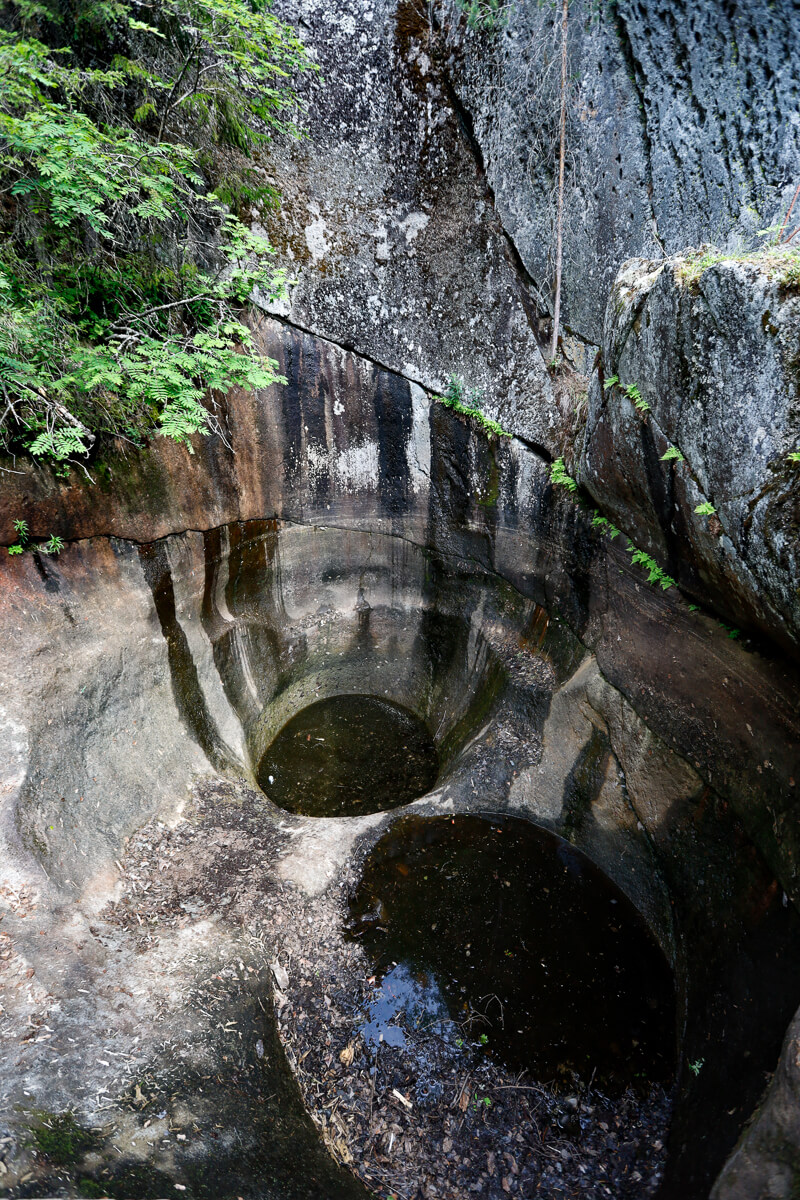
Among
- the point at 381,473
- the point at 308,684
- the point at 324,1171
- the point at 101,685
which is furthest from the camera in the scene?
the point at 308,684

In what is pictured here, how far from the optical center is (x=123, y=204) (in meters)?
5.66

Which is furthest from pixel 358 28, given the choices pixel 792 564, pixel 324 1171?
pixel 324 1171

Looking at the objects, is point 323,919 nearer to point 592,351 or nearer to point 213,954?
point 213,954

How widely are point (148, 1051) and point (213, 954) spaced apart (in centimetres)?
91

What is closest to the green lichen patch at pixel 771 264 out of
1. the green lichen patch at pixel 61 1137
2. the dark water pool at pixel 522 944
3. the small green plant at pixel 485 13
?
the small green plant at pixel 485 13

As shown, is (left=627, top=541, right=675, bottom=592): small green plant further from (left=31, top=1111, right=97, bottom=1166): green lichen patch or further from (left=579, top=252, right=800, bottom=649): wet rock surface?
(left=31, top=1111, right=97, bottom=1166): green lichen patch

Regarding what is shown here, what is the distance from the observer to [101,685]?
240 inches

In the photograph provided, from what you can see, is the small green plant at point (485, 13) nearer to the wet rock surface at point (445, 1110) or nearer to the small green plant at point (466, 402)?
the small green plant at point (466, 402)

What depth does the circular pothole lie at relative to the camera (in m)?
8.09

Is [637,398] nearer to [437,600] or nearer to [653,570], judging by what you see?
[653,570]

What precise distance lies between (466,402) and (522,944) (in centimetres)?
693

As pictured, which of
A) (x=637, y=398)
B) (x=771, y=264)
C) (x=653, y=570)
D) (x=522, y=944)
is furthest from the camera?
(x=522, y=944)

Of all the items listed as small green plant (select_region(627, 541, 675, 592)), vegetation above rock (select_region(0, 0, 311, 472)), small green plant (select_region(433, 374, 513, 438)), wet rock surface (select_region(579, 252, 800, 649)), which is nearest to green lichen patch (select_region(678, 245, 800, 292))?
wet rock surface (select_region(579, 252, 800, 649))

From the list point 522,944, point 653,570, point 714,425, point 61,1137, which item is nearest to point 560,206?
point 714,425
